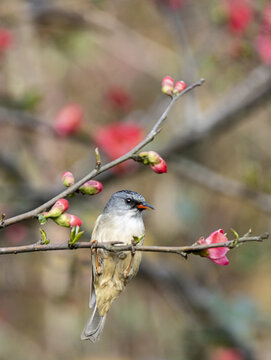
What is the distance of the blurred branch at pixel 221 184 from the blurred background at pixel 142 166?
0.01 m

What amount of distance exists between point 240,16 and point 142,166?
154 centimetres

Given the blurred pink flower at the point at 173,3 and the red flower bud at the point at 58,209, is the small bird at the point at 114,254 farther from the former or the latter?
the blurred pink flower at the point at 173,3

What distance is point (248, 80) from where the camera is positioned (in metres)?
5.40

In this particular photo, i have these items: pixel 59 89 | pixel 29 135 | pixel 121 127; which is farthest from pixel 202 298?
pixel 59 89

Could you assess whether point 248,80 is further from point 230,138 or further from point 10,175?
point 10,175

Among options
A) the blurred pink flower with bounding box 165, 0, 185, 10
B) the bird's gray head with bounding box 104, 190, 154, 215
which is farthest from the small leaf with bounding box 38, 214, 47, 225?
the blurred pink flower with bounding box 165, 0, 185, 10

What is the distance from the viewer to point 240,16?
4.96 metres

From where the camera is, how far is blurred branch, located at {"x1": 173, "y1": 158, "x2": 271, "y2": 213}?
180 inches

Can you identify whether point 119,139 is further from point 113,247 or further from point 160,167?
point 113,247

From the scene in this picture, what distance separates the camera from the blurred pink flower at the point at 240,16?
16.1 ft

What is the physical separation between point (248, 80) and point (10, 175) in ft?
7.91

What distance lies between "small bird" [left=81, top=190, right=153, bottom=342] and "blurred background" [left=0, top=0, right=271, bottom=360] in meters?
1.57

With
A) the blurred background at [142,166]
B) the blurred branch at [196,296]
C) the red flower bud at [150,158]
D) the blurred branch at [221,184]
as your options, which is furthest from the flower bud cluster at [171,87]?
the blurred branch at [196,296]

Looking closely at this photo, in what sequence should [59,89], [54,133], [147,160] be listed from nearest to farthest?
[147,160] → [54,133] → [59,89]
